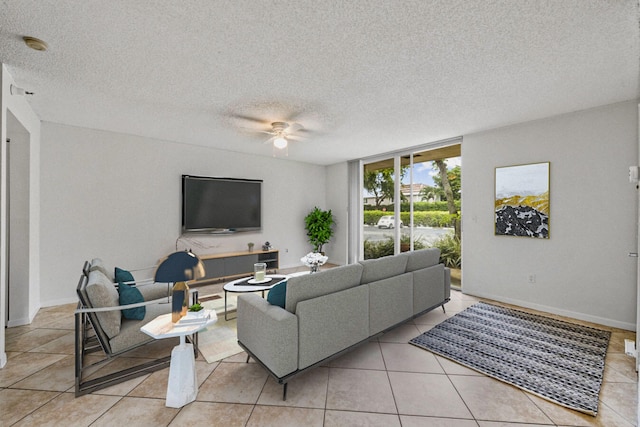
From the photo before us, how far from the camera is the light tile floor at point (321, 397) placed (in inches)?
68.6

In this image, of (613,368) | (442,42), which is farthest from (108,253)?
(613,368)

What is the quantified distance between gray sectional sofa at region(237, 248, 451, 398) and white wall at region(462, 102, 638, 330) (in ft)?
6.38

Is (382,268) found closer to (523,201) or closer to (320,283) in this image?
(320,283)

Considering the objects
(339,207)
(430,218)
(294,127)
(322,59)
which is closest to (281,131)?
(294,127)

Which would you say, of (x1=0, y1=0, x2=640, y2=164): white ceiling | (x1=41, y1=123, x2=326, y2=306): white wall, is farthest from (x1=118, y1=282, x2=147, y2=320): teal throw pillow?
(x1=41, y1=123, x2=326, y2=306): white wall

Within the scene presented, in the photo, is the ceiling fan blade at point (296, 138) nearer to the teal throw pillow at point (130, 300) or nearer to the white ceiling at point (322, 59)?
the white ceiling at point (322, 59)

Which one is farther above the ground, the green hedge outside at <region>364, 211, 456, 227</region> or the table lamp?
the green hedge outside at <region>364, 211, 456, 227</region>

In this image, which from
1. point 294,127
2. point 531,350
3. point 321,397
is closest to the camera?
point 321,397

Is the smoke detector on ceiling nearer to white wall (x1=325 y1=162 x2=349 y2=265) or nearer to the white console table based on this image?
the white console table

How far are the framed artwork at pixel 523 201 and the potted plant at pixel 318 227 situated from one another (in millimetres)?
3510

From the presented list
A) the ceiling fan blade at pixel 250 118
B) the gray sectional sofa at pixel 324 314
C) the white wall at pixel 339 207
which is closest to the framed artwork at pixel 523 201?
the gray sectional sofa at pixel 324 314

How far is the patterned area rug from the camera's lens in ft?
6.73

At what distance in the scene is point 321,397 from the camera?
1.96m

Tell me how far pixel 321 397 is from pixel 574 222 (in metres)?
3.72
